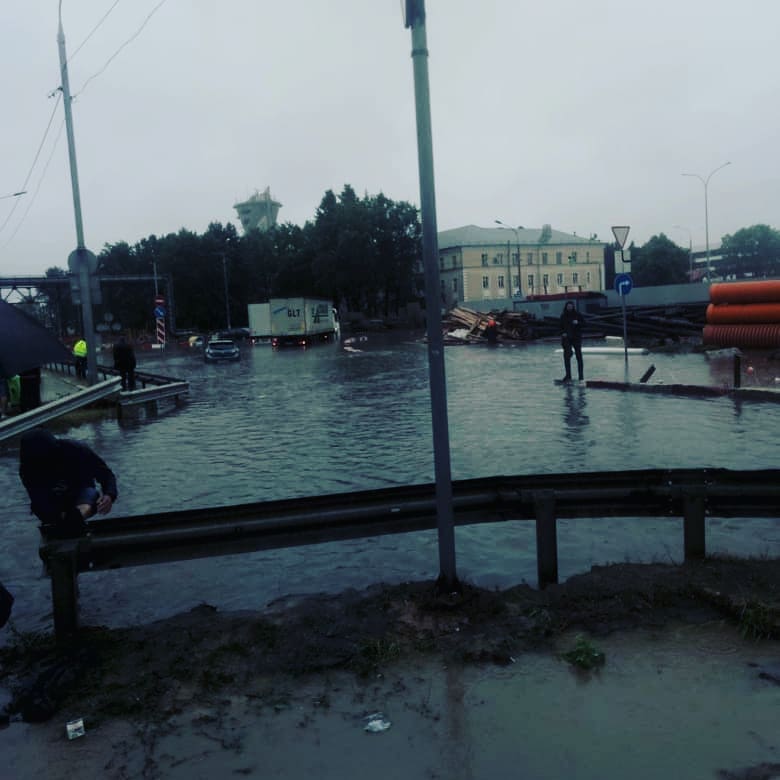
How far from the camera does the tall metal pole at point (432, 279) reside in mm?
4941

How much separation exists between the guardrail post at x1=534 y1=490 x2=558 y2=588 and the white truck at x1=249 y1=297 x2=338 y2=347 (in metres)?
55.0

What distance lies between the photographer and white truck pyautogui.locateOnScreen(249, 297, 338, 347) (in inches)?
2371

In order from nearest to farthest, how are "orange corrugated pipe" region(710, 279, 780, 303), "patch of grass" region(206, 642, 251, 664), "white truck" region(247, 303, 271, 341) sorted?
"patch of grass" region(206, 642, 251, 664) < "orange corrugated pipe" region(710, 279, 780, 303) < "white truck" region(247, 303, 271, 341)

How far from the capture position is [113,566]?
526 cm

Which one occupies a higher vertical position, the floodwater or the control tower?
the control tower

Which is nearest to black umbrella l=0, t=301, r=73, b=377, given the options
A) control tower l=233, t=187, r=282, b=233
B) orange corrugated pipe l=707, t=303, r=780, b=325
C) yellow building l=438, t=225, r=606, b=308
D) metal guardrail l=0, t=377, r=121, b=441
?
metal guardrail l=0, t=377, r=121, b=441

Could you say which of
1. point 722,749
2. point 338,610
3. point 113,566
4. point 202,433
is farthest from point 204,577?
point 202,433

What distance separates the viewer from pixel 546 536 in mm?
5504

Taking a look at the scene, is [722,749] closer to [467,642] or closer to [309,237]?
[467,642]

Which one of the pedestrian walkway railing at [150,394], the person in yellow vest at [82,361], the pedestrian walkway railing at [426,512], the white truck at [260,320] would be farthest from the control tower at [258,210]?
the pedestrian walkway railing at [426,512]

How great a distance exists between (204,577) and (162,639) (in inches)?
67.7

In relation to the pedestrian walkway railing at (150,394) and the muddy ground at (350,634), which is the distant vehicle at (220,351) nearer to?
the pedestrian walkway railing at (150,394)

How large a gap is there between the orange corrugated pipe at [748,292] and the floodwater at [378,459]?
115 inches

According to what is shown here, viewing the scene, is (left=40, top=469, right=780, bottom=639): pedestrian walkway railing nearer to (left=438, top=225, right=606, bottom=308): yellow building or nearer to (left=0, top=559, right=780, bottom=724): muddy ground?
(left=0, top=559, right=780, bottom=724): muddy ground
